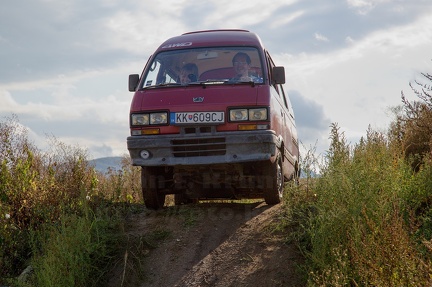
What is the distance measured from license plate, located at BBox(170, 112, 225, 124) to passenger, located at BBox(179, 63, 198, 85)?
0.71 metres

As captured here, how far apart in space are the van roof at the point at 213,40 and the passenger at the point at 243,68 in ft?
0.78

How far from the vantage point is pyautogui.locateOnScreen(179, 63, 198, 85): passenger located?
28.3ft

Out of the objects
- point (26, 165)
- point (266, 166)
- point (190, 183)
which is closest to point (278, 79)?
point (266, 166)

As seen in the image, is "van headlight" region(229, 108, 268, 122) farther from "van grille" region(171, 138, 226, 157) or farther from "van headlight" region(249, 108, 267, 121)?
"van grille" region(171, 138, 226, 157)

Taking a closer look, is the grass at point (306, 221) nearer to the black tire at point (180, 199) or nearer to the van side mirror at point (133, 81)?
the black tire at point (180, 199)

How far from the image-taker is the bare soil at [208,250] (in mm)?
6918

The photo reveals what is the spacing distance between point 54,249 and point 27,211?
1.72 metres

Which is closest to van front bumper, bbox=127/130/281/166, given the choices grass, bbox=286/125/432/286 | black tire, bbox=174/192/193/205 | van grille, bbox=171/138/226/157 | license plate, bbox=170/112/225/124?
van grille, bbox=171/138/226/157

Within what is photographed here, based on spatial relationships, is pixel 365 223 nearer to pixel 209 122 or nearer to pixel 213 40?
pixel 209 122

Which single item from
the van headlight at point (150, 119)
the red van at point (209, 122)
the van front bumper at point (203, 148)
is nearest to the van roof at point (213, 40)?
the red van at point (209, 122)

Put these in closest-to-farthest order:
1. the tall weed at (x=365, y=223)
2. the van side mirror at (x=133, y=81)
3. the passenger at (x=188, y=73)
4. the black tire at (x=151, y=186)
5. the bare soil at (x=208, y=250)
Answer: the tall weed at (x=365, y=223) < the bare soil at (x=208, y=250) < the black tire at (x=151, y=186) < the passenger at (x=188, y=73) < the van side mirror at (x=133, y=81)

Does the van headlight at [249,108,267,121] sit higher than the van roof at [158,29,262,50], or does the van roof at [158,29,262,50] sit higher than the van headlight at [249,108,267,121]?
the van roof at [158,29,262,50]

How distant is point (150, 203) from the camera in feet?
28.8

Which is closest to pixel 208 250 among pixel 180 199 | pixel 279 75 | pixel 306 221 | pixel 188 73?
pixel 306 221
